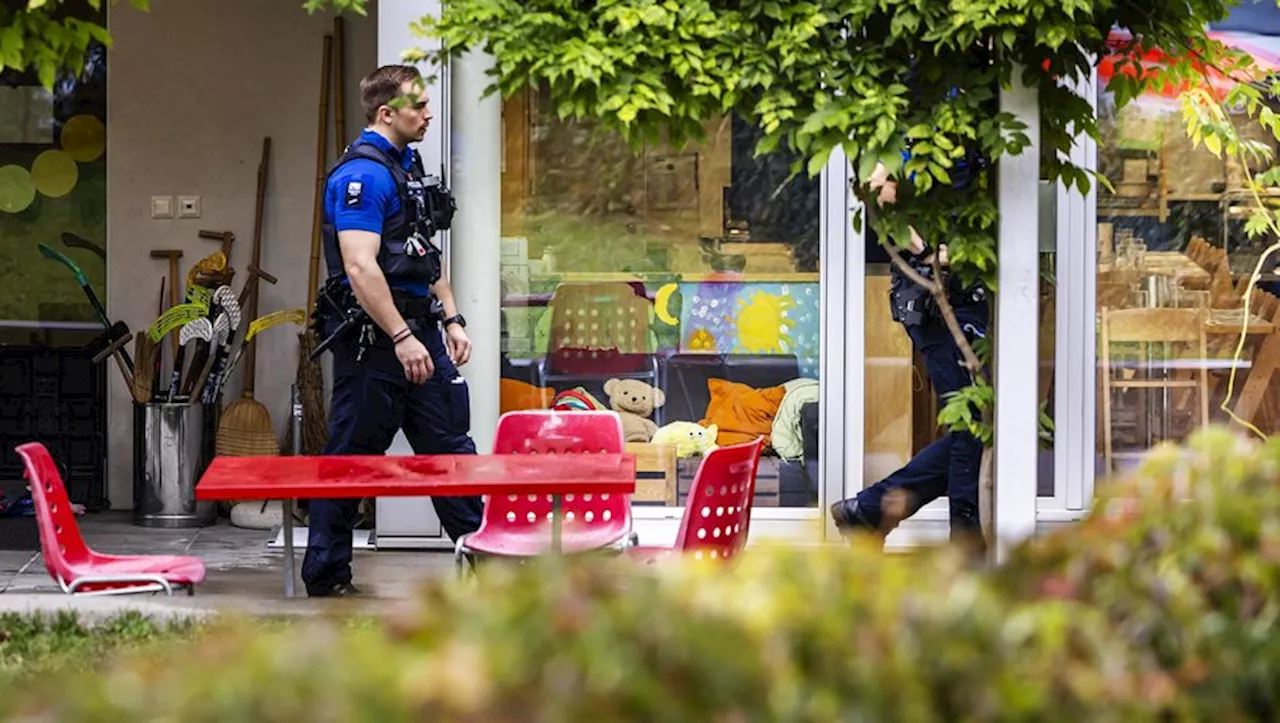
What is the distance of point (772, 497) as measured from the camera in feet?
25.7

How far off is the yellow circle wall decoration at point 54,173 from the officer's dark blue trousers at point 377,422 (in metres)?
3.18

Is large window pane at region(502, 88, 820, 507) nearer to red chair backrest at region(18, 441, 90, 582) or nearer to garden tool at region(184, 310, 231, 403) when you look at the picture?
garden tool at region(184, 310, 231, 403)

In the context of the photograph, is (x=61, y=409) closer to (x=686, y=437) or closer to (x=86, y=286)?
(x=86, y=286)

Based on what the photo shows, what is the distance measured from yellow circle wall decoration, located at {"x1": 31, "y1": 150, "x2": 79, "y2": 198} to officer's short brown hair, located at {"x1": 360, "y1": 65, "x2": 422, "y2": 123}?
3.16 meters

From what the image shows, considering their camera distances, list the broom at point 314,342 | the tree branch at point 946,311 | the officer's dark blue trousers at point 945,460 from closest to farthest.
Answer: the tree branch at point 946,311, the officer's dark blue trousers at point 945,460, the broom at point 314,342

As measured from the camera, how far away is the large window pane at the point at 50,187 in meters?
9.17

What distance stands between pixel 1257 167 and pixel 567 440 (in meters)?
3.42

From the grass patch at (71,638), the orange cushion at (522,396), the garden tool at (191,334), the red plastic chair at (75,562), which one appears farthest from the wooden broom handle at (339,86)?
the grass patch at (71,638)

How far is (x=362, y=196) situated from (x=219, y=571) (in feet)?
6.50

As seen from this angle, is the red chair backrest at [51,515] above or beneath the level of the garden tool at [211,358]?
beneath

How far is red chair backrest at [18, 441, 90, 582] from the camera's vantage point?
530 centimetres

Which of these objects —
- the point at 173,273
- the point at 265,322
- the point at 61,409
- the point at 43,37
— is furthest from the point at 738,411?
the point at 43,37

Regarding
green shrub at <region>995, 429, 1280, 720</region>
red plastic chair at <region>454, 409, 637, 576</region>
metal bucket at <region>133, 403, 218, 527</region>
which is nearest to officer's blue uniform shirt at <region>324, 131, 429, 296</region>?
red plastic chair at <region>454, 409, 637, 576</region>

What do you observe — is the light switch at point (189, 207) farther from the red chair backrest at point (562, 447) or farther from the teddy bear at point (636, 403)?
the red chair backrest at point (562, 447)
